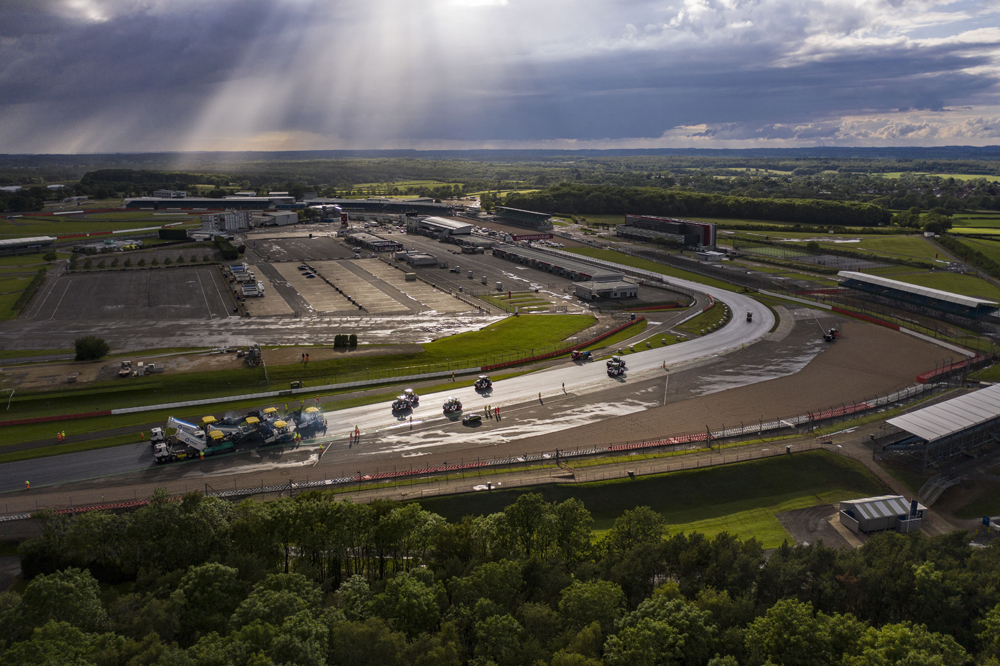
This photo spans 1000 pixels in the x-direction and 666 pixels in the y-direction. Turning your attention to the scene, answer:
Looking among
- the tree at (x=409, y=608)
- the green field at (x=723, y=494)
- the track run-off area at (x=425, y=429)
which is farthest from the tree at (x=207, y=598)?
the track run-off area at (x=425, y=429)

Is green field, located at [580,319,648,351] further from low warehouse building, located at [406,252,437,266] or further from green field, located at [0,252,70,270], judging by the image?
green field, located at [0,252,70,270]

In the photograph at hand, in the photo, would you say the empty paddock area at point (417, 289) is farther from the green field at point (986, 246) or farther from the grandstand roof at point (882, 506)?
the green field at point (986, 246)

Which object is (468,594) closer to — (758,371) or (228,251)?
(758,371)

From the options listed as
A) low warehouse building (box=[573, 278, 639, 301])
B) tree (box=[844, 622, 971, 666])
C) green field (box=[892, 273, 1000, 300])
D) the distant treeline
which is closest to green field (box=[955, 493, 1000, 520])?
tree (box=[844, 622, 971, 666])

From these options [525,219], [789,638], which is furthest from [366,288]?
[789,638]

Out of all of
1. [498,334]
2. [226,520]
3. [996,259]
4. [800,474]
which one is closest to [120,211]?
[498,334]

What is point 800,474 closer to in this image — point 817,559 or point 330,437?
point 817,559
